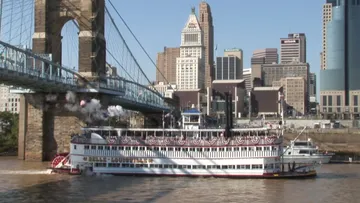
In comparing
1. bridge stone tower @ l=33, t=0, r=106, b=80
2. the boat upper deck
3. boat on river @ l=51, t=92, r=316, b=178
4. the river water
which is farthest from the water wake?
bridge stone tower @ l=33, t=0, r=106, b=80

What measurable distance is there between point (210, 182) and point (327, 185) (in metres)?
10.2

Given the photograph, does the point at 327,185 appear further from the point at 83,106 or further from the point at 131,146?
the point at 83,106

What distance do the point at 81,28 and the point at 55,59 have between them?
6.76 metres

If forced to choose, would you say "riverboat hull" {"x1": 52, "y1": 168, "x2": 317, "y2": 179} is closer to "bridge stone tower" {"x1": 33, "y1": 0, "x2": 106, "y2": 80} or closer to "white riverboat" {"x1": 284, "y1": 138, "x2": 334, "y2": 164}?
"white riverboat" {"x1": 284, "y1": 138, "x2": 334, "y2": 164}

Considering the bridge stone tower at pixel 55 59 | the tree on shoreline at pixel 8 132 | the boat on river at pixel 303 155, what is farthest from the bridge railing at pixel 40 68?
the boat on river at pixel 303 155

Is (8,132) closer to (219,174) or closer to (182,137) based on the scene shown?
(182,137)

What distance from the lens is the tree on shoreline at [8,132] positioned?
90.2 meters

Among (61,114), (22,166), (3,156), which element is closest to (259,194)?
(22,166)

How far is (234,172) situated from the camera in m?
53.7

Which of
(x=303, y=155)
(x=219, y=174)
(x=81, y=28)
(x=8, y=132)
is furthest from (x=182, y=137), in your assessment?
(x=8, y=132)

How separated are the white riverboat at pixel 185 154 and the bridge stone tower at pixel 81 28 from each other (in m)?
21.2

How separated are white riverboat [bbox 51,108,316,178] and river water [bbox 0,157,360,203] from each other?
1520 millimetres

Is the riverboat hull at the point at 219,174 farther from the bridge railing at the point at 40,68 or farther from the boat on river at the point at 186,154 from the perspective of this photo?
the bridge railing at the point at 40,68

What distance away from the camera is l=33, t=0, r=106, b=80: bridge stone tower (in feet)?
252
